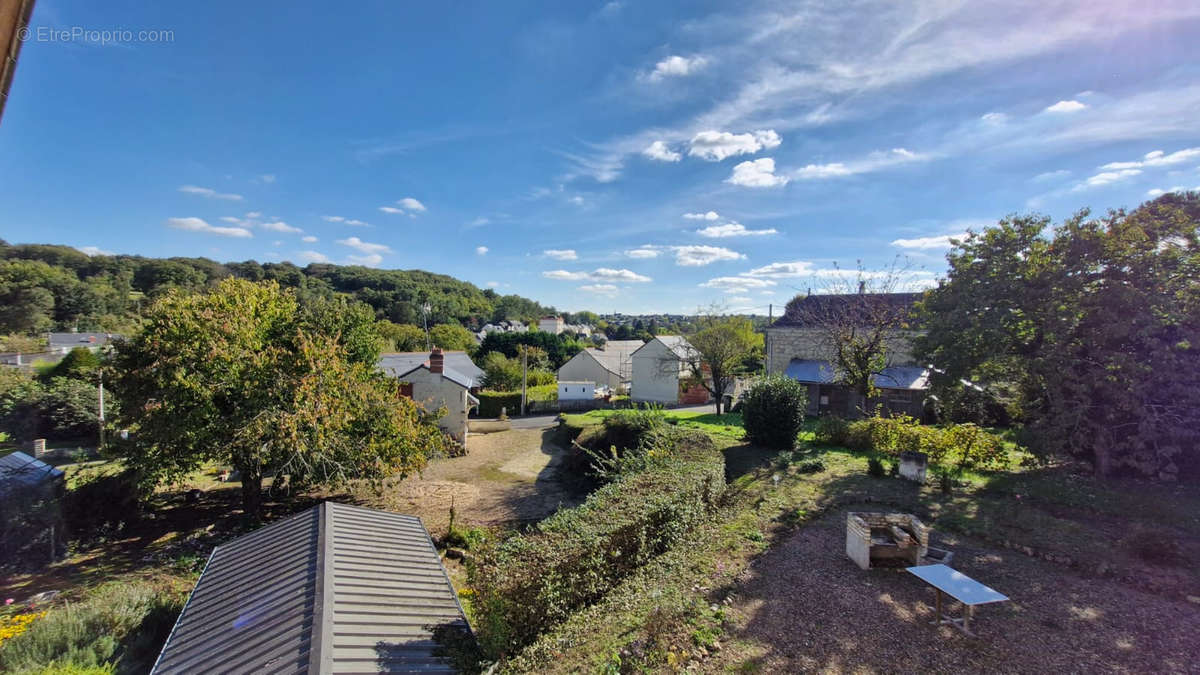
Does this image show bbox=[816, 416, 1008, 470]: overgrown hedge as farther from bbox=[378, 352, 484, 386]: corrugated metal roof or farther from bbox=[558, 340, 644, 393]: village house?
bbox=[558, 340, 644, 393]: village house

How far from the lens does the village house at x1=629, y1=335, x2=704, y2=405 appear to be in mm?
33713

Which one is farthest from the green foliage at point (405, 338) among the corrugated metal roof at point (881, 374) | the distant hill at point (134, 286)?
the corrugated metal roof at point (881, 374)

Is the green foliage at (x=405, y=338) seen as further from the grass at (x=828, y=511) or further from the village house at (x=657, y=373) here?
the grass at (x=828, y=511)

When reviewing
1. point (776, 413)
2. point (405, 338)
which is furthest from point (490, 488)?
point (405, 338)

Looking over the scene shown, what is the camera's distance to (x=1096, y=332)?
9422 millimetres

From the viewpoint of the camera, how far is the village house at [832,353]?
19.7m

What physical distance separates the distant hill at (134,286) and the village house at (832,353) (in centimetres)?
2529

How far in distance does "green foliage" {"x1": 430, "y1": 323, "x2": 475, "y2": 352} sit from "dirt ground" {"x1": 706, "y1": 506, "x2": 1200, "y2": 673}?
51.6 meters

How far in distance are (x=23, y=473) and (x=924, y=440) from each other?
23.7m

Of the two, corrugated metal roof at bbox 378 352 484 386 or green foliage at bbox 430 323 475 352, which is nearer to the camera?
corrugated metal roof at bbox 378 352 484 386

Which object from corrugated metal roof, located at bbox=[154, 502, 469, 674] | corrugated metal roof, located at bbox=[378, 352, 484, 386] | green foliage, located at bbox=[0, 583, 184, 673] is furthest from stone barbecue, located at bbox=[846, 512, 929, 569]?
corrugated metal roof, located at bbox=[378, 352, 484, 386]

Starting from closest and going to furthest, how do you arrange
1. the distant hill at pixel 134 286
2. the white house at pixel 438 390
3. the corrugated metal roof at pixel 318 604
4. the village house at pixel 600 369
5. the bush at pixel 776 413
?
the corrugated metal roof at pixel 318 604 < the bush at pixel 776 413 < the white house at pixel 438 390 < the distant hill at pixel 134 286 < the village house at pixel 600 369

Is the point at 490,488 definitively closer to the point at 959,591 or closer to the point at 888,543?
the point at 888,543

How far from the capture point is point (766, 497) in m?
10.3
